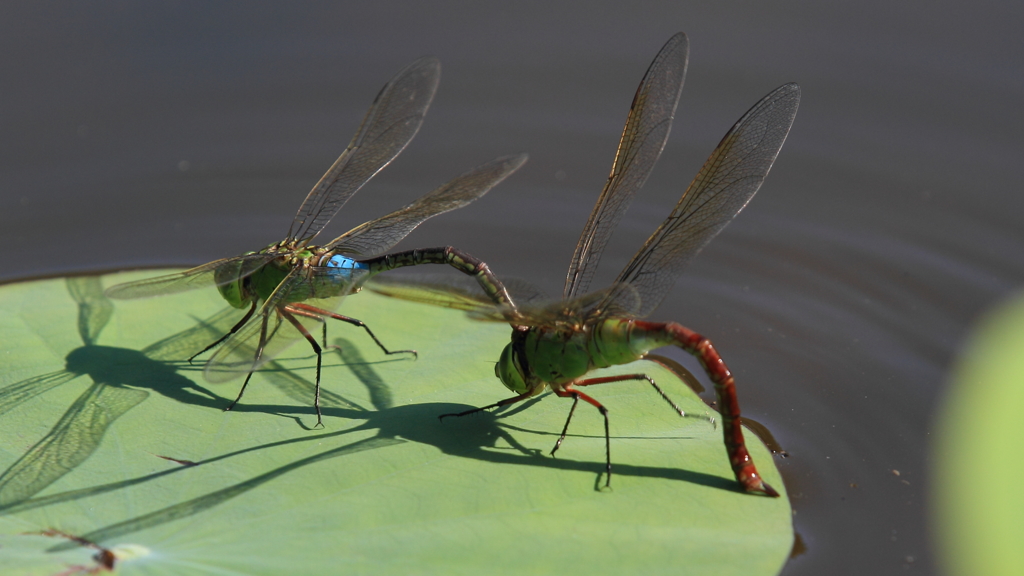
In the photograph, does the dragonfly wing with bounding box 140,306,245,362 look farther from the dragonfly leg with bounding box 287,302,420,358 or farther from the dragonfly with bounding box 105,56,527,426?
the dragonfly leg with bounding box 287,302,420,358

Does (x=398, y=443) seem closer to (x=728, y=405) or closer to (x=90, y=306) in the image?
(x=728, y=405)

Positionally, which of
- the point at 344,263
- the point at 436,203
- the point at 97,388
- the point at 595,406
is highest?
the point at 436,203

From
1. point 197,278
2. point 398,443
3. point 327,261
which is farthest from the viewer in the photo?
point 327,261

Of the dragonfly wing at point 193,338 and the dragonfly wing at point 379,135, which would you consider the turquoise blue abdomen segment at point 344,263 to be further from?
the dragonfly wing at point 193,338

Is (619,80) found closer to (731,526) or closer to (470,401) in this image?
(470,401)

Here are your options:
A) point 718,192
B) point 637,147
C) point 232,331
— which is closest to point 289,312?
point 232,331

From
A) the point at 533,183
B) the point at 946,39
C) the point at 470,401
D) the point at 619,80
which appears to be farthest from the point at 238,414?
the point at 946,39

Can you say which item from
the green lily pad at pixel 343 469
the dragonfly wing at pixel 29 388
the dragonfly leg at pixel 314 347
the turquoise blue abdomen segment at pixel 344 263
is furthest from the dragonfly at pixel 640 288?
the dragonfly wing at pixel 29 388

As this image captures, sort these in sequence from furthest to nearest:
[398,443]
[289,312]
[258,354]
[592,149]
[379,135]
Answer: [592,149] → [379,135] → [289,312] → [258,354] → [398,443]
